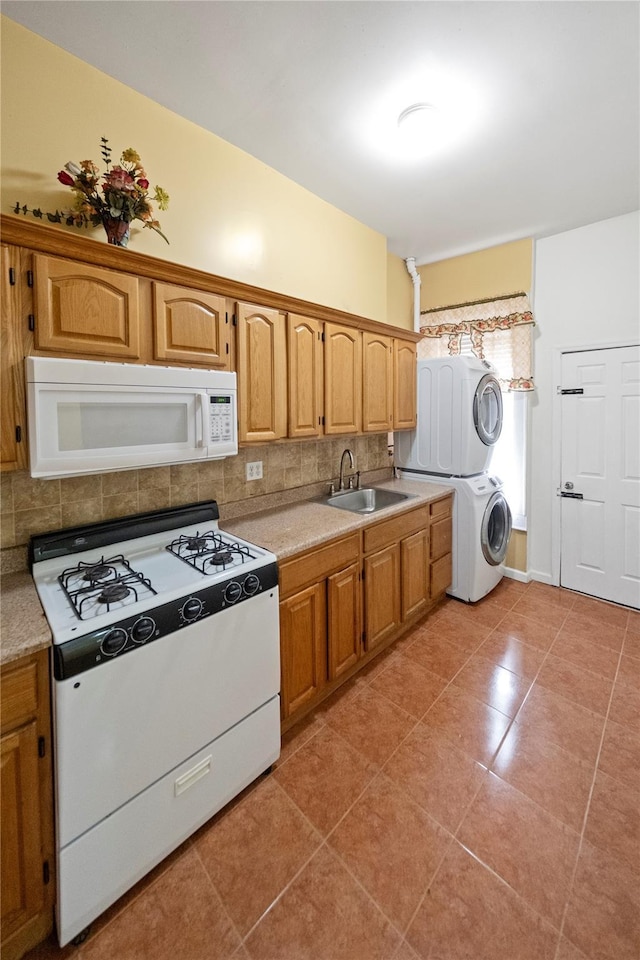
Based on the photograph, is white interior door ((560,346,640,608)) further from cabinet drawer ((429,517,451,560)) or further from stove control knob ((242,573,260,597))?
stove control knob ((242,573,260,597))

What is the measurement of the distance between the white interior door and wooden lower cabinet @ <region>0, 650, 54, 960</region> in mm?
3594

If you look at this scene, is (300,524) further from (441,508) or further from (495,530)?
(495,530)

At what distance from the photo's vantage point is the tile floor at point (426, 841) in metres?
1.17

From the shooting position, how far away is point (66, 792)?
1.11 meters

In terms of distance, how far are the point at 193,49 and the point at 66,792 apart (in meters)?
2.62

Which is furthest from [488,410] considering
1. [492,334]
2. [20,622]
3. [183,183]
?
[20,622]

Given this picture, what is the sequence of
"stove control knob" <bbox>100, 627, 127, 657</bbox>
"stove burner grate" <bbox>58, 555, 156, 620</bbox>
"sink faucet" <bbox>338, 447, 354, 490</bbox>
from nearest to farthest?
1. "stove control knob" <bbox>100, 627, 127, 657</bbox>
2. "stove burner grate" <bbox>58, 555, 156, 620</bbox>
3. "sink faucet" <bbox>338, 447, 354, 490</bbox>

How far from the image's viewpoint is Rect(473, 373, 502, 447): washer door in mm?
3006

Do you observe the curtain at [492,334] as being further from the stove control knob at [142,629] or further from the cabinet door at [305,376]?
the stove control knob at [142,629]

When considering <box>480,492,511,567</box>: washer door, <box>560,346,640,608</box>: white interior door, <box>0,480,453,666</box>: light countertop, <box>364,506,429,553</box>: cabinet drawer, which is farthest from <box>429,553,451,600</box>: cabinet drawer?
<box>560,346,640,608</box>: white interior door

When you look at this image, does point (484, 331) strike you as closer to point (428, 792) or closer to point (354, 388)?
point (354, 388)

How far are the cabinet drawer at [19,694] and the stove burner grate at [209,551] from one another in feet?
1.85

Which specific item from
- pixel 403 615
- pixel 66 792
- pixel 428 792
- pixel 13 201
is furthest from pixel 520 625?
pixel 13 201

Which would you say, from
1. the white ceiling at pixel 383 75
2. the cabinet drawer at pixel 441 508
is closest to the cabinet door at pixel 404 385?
the cabinet drawer at pixel 441 508
